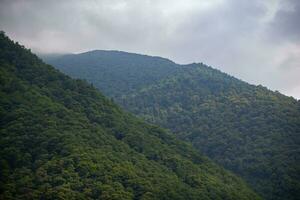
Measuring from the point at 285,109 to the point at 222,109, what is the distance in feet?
46.9

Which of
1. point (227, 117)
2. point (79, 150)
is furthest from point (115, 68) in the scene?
point (79, 150)

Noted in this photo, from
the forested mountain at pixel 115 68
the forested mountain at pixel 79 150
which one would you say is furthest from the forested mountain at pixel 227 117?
the forested mountain at pixel 79 150

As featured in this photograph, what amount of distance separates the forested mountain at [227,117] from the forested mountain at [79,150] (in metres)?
10.1

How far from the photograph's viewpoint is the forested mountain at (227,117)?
88062 millimetres

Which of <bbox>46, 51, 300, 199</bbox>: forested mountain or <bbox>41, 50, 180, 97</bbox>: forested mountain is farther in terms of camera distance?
<bbox>41, 50, 180, 97</bbox>: forested mountain

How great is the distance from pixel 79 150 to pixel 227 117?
5266cm

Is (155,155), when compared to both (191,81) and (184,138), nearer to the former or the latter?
(184,138)

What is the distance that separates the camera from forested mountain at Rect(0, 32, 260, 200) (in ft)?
194

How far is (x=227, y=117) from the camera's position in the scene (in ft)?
361

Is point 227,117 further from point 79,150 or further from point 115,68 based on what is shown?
point 115,68

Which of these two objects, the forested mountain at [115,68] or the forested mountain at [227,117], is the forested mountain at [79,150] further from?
the forested mountain at [115,68]

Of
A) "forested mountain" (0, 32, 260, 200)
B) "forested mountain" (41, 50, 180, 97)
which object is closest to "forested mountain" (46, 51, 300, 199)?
"forested mountain" (41, 50, 180, 97)

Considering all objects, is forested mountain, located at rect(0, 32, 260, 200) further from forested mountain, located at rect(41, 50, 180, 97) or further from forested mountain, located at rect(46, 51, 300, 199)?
forested mountain, located at rect(41, 50, 180, 97)

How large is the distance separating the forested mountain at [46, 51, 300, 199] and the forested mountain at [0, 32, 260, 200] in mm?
10108
